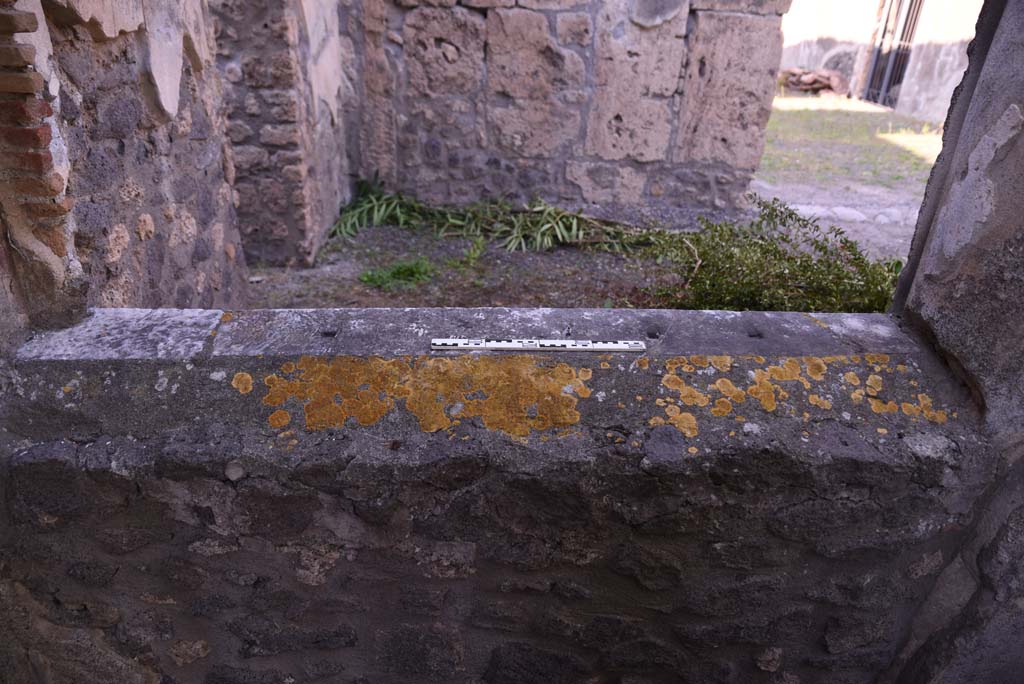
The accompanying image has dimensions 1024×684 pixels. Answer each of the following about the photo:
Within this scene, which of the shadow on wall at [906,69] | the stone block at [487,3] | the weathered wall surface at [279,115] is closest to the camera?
the weathered wall surface at [279,115]

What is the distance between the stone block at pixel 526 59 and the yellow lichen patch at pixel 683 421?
385cm

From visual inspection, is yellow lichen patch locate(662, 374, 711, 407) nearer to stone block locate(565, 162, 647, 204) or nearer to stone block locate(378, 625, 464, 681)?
stone block locate(378, 625, 464, 681)

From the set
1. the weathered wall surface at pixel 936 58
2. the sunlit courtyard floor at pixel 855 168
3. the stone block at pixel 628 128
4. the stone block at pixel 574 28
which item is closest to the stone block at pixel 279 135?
the stone block at pixel 574 28

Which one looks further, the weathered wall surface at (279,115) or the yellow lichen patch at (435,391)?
the weathered wall surface at (279,115)

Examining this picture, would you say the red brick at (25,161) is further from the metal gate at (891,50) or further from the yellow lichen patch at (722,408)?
the metal gate at (891,50)

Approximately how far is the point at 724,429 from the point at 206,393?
1.02m

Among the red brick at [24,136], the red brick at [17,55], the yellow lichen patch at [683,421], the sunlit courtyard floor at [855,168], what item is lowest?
the sunlit courtyard floor at [855,168]

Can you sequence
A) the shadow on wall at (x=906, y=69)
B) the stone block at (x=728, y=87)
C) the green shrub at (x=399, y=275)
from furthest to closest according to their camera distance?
the shadow on wall at (x=906, y=69), the stone block at (x=728, y=87), the green shrub at (x=399, y=275)

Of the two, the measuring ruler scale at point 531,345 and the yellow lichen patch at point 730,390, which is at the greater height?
the measuring ruler scale at point 531,345

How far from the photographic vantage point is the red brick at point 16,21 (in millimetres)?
1361

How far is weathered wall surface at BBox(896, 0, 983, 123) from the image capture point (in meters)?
9.83

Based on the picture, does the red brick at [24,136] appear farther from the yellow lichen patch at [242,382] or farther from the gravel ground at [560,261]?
the gravel ground at [560,261]

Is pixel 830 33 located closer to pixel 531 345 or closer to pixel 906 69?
pixel 906 69

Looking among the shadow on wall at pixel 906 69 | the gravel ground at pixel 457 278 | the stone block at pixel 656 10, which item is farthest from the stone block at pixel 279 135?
the shadow on wall at pixel 906 69
